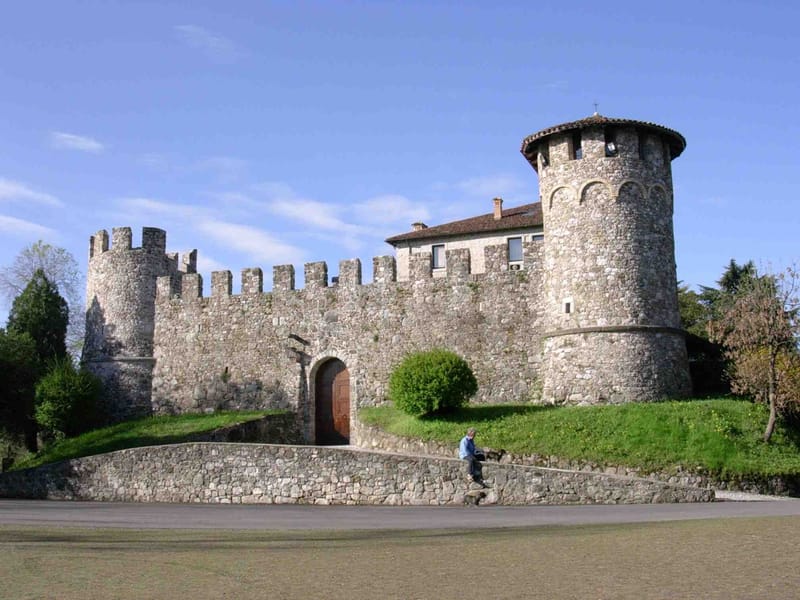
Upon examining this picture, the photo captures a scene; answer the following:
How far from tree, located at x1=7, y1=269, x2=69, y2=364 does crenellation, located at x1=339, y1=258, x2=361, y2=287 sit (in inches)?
565

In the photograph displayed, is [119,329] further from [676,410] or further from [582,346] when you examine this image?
[676,410]

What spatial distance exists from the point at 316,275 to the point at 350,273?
1459mm

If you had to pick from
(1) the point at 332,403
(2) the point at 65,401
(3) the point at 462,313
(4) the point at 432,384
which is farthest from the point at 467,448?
(2) the point at 65,401

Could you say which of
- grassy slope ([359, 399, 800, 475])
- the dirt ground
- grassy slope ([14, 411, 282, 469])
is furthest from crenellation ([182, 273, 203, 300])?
the dirt ground

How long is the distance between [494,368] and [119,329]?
15254 millimetres

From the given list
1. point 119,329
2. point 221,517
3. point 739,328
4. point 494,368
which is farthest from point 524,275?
point 119,329

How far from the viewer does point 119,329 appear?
3262 centimetres

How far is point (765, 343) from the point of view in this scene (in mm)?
23109

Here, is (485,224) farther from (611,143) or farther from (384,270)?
(611,143)

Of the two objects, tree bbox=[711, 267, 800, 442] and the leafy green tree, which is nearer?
tree bbox=[711, 267, 800, 442]

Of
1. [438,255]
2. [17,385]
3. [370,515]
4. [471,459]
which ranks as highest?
[438,255]

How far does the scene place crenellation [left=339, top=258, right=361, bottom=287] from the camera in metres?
29.4

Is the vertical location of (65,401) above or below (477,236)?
below

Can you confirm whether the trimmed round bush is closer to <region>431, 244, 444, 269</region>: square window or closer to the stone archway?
the stone archway
